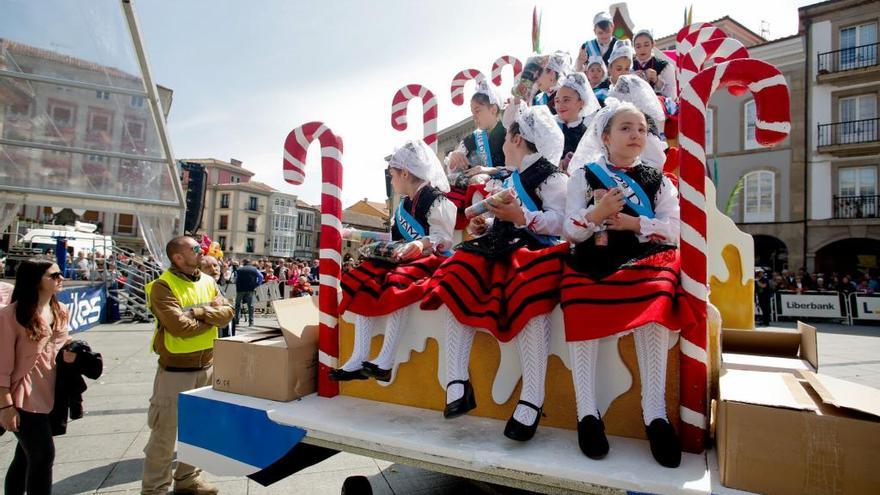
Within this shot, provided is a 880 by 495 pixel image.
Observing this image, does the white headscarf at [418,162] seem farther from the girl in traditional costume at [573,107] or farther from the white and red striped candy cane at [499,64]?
the white and red striped candy cane at [499,64]

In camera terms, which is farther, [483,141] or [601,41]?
[601,41]

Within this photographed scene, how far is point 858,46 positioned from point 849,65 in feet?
2.45

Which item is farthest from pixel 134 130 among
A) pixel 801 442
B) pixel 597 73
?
pixel 801 442

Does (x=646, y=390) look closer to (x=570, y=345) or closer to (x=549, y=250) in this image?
(x=570, y=345)

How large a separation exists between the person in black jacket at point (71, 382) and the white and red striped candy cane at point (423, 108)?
312cm

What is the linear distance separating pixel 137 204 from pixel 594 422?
1141 centimetres

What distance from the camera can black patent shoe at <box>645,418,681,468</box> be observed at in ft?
5.27

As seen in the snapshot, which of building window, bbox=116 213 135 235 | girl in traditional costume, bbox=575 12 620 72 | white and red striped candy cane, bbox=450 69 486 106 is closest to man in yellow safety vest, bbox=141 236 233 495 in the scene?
white and red striped candy cane, bbox=450 69 486 106

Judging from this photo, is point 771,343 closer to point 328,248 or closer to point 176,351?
point 328,248

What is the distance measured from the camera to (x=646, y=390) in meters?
1.78

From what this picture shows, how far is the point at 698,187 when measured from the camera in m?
1.81

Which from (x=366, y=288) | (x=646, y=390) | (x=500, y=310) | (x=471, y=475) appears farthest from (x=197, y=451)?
(x=646, y=390)

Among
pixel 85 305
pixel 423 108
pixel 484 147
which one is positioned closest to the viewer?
pixel 484 147

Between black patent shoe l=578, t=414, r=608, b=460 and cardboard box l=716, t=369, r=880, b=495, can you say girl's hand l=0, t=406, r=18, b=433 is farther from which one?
cardboard box l=716, t=369, r=880, b=495
